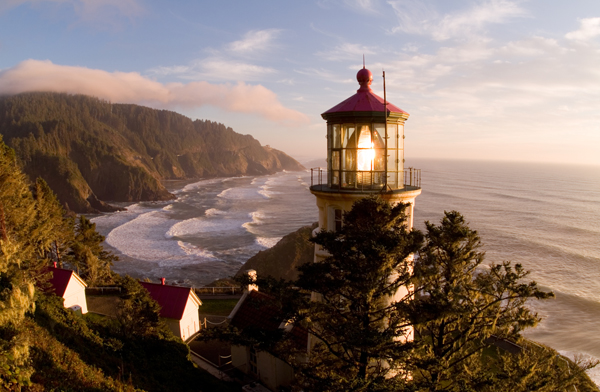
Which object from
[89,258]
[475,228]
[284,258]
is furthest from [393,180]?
[475,228]

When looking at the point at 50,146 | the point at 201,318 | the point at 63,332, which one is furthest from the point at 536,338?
the point at 50,146

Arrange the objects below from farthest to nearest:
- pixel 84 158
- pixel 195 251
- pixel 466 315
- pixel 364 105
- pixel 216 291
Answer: pixel 84 158 → pixel 195 251 → pixel 216 291 → pixel 364 105 → pixel 466 315

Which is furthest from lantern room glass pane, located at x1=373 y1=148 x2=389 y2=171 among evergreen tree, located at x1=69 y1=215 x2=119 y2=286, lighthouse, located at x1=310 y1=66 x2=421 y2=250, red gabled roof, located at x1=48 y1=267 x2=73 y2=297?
evergreen tree, located at x1=69 y1=215 x2=119 y2=286

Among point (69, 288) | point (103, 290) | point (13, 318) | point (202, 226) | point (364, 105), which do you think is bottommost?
point (202, 226)

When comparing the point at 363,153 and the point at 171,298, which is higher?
the point at 363,153

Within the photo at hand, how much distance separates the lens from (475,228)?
159ft

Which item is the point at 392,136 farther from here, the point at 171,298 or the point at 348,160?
the point at 171,298

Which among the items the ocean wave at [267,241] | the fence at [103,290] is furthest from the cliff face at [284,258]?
the fence at [103,290]

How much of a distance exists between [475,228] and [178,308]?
139 feet

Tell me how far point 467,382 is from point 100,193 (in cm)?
11215

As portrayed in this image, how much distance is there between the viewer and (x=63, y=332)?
30.7 feet

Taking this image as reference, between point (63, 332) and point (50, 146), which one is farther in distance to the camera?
point (50, 146)

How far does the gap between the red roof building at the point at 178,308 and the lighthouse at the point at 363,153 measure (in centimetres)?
1020

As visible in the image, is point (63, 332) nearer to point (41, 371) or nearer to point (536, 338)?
point (41, 371)
